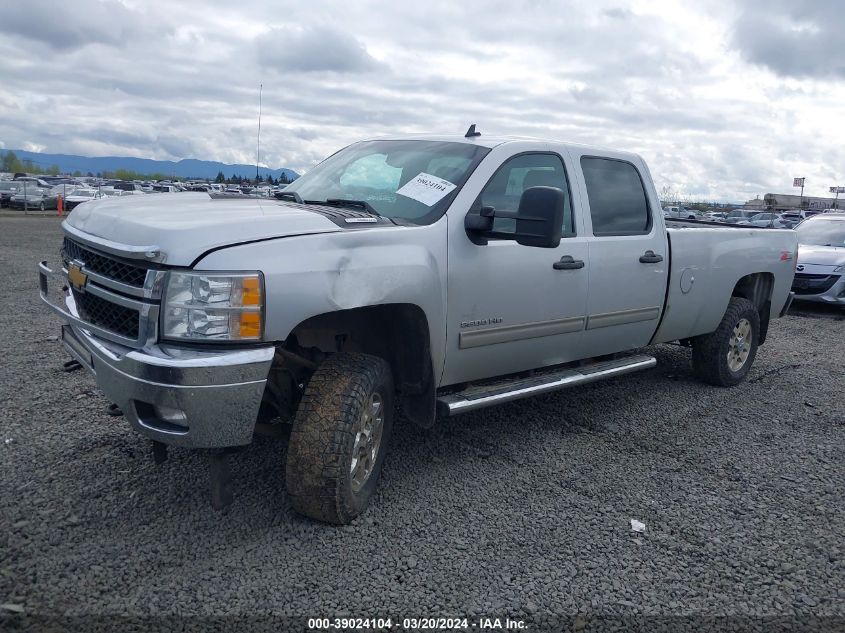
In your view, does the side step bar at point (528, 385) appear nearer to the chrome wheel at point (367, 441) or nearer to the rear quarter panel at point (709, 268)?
the chrome wheel at point (367, 441)

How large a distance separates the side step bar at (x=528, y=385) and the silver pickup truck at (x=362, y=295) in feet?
0.05

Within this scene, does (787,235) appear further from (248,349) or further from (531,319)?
(248,349)

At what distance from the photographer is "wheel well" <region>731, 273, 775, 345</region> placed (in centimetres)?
685

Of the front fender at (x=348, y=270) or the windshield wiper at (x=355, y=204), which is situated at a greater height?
the windshield wiper at (x=355, y=204)

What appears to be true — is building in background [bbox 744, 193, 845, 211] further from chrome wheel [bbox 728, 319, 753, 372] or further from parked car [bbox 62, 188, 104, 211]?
chrome wheel [bbox 728, 319, 753, 372]

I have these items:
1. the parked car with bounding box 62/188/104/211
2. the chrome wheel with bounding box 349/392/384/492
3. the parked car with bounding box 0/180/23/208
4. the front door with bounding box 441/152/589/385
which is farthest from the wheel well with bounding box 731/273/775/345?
the parked car with bounding box 0/180/23/208

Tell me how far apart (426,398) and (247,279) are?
1.33 metres

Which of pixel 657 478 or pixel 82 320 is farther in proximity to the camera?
pixel 657 478

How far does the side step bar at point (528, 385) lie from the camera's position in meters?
4.10

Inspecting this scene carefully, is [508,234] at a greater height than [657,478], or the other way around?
[508,234]

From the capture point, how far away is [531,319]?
14.7ft

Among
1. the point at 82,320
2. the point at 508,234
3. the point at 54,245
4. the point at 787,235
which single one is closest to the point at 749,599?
the point at 508,234

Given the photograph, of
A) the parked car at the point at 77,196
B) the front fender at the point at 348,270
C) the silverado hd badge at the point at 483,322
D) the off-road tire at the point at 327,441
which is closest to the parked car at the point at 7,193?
the parked car at the point at 77,196

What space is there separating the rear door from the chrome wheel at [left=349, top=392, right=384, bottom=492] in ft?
5.93
